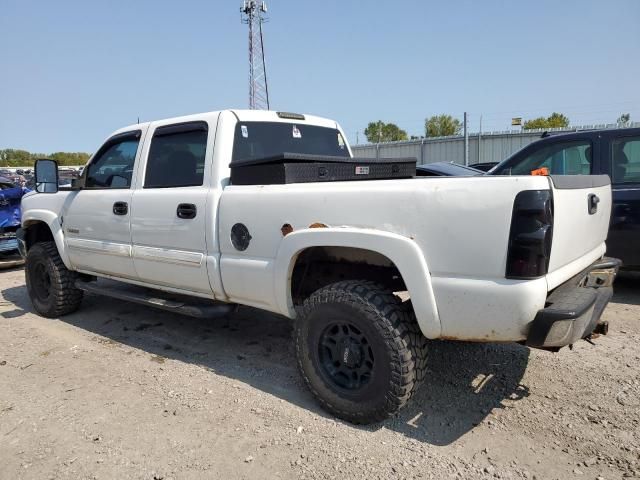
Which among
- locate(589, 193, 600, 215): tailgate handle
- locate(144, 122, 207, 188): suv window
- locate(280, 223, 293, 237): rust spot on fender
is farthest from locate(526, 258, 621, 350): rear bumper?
locate(144, 122, 207, 188): suv window

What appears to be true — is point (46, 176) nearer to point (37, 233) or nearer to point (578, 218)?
point (37, 233)

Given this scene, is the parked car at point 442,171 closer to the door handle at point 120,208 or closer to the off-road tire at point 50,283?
the door handle at point 120,208

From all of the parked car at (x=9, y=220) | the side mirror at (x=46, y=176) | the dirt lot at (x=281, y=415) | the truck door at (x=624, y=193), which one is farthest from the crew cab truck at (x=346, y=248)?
the parked car at (x=9, y=220)

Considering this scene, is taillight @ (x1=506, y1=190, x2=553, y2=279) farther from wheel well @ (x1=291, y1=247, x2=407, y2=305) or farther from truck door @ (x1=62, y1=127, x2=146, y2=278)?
truck door @ (x1=62, y1=127, x2=146, y2=278)

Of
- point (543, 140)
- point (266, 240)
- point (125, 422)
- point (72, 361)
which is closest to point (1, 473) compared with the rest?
point (125, 422)

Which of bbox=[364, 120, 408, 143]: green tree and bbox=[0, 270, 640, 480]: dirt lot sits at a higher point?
bbox=[364, 120, 408, 143]: green tree

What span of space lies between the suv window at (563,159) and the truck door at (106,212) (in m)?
4.04

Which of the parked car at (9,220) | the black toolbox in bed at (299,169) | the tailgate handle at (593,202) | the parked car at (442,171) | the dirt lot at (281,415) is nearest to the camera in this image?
the dirt lot at (281,415)

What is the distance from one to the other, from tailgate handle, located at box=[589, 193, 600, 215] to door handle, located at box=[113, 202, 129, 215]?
11.6 feet

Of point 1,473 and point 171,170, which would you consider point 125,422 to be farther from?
point 171,170

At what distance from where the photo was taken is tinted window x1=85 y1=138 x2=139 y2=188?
438cm

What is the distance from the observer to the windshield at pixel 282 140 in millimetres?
3811

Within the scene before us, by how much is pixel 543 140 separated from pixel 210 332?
412 centimetres

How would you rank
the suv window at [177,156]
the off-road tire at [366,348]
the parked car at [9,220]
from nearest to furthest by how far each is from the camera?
the off-road tire at [366,348]
the suv window at [177,156]
the parked car at [9,220]
